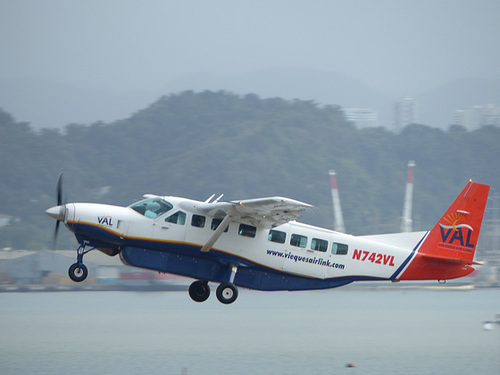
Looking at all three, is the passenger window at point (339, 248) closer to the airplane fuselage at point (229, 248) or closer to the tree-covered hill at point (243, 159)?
the airplane fuselage at point (229, 248)

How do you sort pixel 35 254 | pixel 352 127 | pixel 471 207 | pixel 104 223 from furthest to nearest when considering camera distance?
1. pixel 352 127
2. pixel 35 254
3. pixel 471 207
4. pixel 104 223

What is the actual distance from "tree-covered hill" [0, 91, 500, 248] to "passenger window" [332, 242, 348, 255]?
10242 cm

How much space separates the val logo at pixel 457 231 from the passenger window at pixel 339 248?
3624mm

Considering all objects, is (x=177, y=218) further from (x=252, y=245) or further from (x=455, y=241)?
(x=455, y=241)

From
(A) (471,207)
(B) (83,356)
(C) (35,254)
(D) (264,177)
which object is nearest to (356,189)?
(D) (264,177)

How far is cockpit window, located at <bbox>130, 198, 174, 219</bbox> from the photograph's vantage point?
974 inches

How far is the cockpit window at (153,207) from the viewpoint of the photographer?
81.1ft

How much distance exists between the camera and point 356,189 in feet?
522

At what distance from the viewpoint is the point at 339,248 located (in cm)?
2598

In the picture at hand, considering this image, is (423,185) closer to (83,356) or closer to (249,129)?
(249,129)

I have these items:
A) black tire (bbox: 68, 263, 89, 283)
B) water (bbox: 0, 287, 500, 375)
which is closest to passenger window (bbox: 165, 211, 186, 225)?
black tire (bbox: 68, 263, 89, 283)

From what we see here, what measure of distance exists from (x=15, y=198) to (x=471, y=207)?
13293 cm

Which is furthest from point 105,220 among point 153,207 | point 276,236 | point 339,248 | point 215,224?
point 339,248

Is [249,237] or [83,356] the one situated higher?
[249,237]
